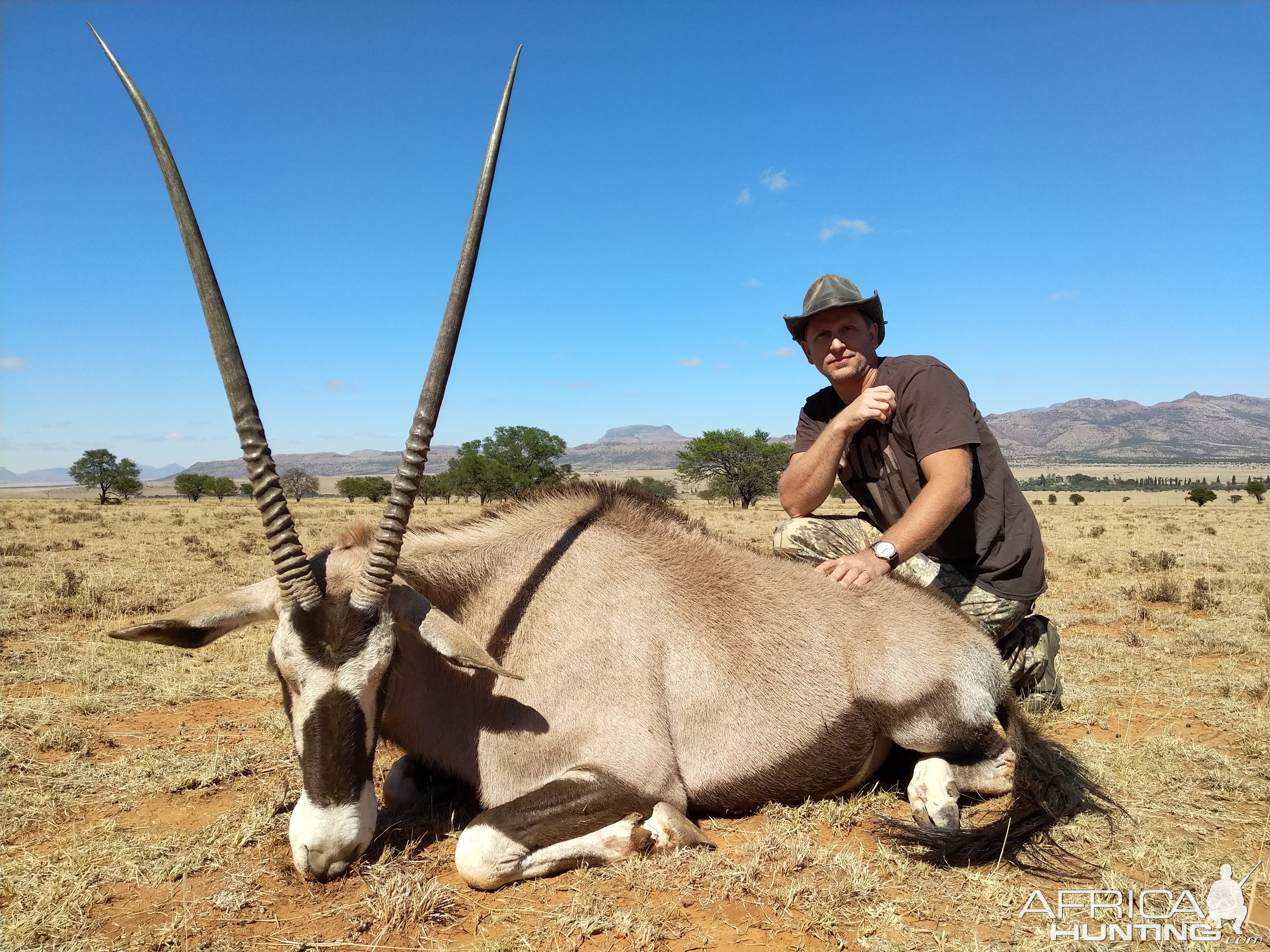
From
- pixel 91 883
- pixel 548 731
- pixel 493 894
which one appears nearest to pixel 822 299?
pixel 548 731

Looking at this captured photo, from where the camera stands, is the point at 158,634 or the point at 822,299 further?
the point at 822,299

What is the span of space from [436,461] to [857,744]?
407 ft

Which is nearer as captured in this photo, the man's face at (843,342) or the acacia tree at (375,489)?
the man's face at (843,342)

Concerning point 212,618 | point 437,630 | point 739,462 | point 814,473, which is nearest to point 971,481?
point 814,473

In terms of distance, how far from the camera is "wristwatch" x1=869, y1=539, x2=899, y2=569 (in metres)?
4.17

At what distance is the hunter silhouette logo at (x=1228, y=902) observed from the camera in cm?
306

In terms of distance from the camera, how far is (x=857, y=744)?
3.91m

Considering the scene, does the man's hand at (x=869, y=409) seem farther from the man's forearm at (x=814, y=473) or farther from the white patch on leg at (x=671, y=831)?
the white patch on leg at (x=671, y=831)

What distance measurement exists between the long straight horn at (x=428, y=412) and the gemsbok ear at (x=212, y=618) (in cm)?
45

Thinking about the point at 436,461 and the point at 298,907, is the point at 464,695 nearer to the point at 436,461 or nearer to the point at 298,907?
the point at 298,907

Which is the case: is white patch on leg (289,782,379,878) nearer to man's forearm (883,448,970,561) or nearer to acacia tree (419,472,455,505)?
man's forearm (883,448,970,561)

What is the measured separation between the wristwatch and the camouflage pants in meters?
0.21

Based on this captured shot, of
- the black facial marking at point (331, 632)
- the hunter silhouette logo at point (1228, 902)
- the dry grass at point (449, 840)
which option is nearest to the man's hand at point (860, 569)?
the dry grass at point (449, 840)

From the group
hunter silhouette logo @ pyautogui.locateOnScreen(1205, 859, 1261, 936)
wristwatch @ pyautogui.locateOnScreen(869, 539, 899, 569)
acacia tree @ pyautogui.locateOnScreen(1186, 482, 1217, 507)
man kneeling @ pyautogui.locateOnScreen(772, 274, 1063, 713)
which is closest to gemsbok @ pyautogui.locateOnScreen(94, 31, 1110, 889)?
→ wristwatch @ pyautogui.locateOnScreen(869, 539, 899, 569)
